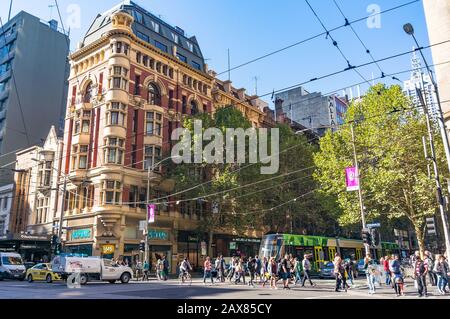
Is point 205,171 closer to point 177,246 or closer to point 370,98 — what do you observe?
point 177,246

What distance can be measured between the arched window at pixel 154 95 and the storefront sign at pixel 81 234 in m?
13.8

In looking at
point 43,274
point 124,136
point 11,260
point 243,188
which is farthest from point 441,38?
point 11,260

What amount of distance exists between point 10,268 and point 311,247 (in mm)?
22404

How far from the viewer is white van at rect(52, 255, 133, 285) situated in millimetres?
21531

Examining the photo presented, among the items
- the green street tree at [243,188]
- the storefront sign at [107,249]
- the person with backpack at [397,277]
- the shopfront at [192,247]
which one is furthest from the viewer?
the shopfront at [192,247]

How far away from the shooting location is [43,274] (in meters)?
23.5

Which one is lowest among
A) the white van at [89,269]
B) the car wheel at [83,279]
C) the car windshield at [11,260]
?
the car wheel at [83,279]

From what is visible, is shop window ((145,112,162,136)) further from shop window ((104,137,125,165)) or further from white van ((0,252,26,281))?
white van ((0,252,26,281))

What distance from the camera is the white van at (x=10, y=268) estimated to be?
26172 millimetres

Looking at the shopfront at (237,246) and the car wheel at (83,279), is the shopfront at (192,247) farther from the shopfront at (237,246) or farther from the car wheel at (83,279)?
the car wheel at (83,279)

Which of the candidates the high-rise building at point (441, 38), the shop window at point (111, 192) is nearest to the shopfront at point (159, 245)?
the shop window at point (111, 192)

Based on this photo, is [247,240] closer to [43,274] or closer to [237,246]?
[237,246]
